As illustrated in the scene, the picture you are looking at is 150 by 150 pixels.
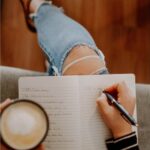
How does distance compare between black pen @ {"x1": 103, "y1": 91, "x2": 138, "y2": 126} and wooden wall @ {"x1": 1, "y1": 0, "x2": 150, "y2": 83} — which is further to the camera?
wooden wall @ {"x1": 1, "y1": 0, "x2": 150, "y2": 83}

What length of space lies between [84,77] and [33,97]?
0.36 feet

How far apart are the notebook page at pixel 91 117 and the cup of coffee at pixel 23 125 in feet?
0.49

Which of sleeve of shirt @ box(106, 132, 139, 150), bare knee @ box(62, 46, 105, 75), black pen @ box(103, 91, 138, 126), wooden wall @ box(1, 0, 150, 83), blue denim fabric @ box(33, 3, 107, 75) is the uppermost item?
wooden wall @ box(1, 0, 150, 83)

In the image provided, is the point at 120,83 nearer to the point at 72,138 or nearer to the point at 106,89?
the point at 106,89

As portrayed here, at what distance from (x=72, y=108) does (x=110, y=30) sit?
0.69 meters

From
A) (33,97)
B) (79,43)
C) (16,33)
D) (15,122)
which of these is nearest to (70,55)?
(79,43)

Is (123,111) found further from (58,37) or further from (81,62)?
(58,37)

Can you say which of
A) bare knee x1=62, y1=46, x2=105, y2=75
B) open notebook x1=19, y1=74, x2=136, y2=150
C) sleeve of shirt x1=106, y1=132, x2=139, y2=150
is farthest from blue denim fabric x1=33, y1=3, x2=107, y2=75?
sleeve of shirt x1=106, y1=132, x2=139, y2=150

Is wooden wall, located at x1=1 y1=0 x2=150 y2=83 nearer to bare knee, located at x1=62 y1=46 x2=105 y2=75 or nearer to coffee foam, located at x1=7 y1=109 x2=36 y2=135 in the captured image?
bare knee, located at x1=62 y1=46 x2=105 y2=75

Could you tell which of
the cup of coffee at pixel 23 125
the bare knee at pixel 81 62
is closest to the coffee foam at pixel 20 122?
the cup of coffee at pixel 23 125

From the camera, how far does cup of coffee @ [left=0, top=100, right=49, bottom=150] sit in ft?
1.80

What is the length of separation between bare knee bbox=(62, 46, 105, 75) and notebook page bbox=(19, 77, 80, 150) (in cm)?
10

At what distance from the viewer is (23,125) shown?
21.7 inches

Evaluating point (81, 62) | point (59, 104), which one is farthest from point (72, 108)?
point (81, 62)
